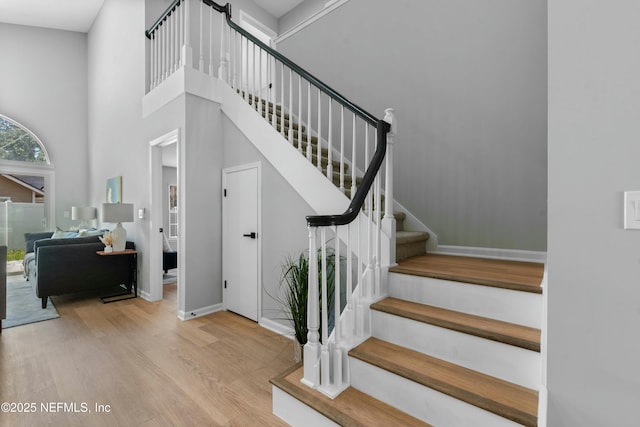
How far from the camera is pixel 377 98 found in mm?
3562

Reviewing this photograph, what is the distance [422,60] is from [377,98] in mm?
614

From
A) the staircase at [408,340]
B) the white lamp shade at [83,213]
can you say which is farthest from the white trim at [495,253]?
the white lamp shade at [83,213]

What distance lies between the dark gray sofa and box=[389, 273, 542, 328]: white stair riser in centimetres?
388

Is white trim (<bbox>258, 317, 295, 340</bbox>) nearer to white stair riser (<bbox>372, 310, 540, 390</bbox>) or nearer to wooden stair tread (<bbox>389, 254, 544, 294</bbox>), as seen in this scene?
white stair riser (<bbox>372, 310, 540, 390</bbox>)

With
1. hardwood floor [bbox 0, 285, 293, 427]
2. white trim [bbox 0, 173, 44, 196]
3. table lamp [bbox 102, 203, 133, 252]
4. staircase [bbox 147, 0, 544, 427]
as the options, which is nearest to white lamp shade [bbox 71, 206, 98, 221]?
white trim [bbox 0, 173, 44, 196]

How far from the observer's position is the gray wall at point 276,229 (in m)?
2.79

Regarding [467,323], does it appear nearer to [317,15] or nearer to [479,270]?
[479,270]

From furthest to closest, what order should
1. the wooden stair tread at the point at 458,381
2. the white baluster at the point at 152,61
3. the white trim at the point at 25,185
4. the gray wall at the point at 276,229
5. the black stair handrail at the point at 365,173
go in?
the white trim at the point at 25,185 → the white baluster at the point at 152,61 → the gray wall at the point at 276,229 → the black stair handrail at the point at 365,173 → the wooden stair tread at the point at 458,381

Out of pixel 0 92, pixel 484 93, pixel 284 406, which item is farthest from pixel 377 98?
pixel 0 92

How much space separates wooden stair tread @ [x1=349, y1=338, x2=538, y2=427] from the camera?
128 cm

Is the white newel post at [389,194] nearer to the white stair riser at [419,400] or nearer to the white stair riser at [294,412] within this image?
the white stair riser at [419,400]

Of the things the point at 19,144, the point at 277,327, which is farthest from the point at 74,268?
the point at 19,144

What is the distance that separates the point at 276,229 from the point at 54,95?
6.94m

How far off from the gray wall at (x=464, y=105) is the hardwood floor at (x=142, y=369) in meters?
2.18
